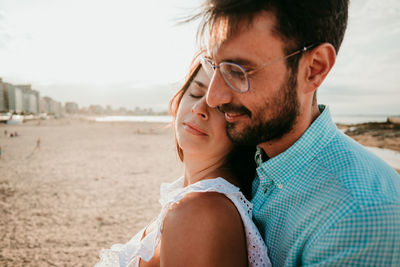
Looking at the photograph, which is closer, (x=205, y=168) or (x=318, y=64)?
(x=318, y=64)

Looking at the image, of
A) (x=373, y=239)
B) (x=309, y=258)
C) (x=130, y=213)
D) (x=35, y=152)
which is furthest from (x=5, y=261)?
(x=35, y=152)

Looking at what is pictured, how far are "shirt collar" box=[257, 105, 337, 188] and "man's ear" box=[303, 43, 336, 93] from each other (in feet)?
0.86

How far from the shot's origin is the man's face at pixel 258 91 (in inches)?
64.2

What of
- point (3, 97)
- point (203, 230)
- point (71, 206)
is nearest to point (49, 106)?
point (3, 97)

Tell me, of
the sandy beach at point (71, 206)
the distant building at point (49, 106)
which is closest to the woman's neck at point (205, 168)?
the sandy beach at point (71, 206)

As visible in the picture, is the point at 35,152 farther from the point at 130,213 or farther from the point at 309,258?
the point at 309,258

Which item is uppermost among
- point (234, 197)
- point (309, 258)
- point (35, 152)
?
point (234, 197)

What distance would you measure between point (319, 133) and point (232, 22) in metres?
0.99

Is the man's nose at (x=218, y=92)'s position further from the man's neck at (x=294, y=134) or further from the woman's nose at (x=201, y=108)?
the man's neck at (x=294, y=134)

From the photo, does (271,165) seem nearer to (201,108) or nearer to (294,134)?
(294,134)

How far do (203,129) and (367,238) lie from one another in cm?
121

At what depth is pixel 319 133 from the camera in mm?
1566

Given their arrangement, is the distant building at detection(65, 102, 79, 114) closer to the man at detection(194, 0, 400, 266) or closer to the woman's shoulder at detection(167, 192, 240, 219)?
the man at detection(194, 0, 400, 266)

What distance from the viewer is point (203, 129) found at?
73.8 inches
